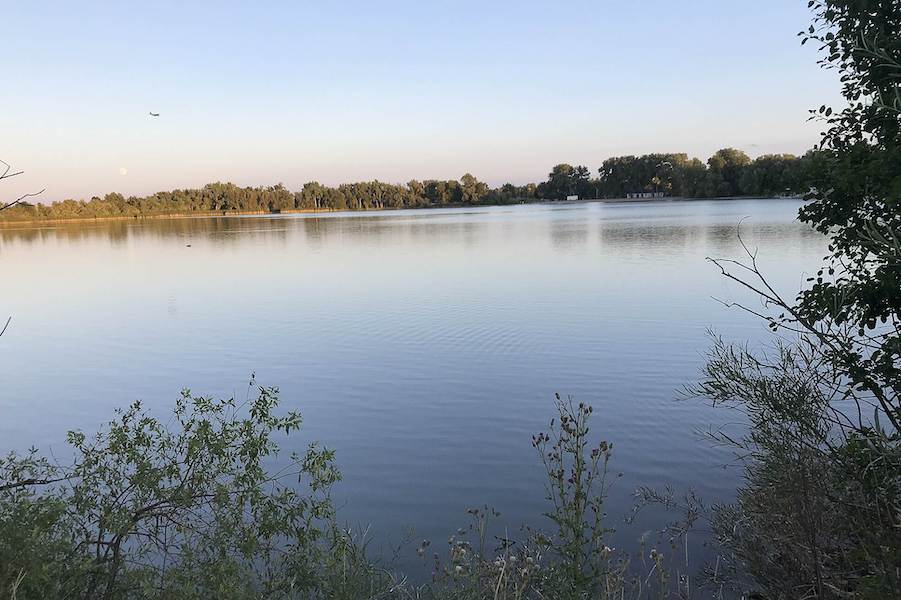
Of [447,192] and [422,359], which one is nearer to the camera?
[422,359]

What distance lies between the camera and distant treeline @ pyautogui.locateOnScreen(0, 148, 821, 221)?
434 ft

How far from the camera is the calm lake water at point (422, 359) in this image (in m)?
8.10

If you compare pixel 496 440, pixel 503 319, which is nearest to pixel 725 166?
pixel 503 319

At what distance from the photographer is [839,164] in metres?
4.78

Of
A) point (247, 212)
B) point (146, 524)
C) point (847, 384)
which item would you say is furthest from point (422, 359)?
point (247, 212)

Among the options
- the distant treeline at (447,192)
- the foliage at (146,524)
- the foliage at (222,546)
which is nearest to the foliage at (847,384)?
the foliage at (222,546)

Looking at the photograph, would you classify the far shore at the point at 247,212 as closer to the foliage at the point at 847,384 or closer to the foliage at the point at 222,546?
the foliage at the point at 847,384

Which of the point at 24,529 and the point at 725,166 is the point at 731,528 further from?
the point at 725,166

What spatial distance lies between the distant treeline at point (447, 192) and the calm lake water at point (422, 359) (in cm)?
11343

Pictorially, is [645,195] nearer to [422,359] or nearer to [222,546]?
[422,359]

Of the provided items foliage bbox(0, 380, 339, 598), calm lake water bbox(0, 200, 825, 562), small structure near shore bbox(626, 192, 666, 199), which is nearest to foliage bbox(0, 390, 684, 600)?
foliage bbox(0, 380, 339, 598)

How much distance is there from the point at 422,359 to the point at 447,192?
171 metres

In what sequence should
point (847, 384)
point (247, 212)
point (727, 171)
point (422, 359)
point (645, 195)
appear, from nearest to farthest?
point (847, 384)
point (422, 359)
point (727, 171)
point (645, 195)
point (247, 212)

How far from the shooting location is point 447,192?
18150 cm
